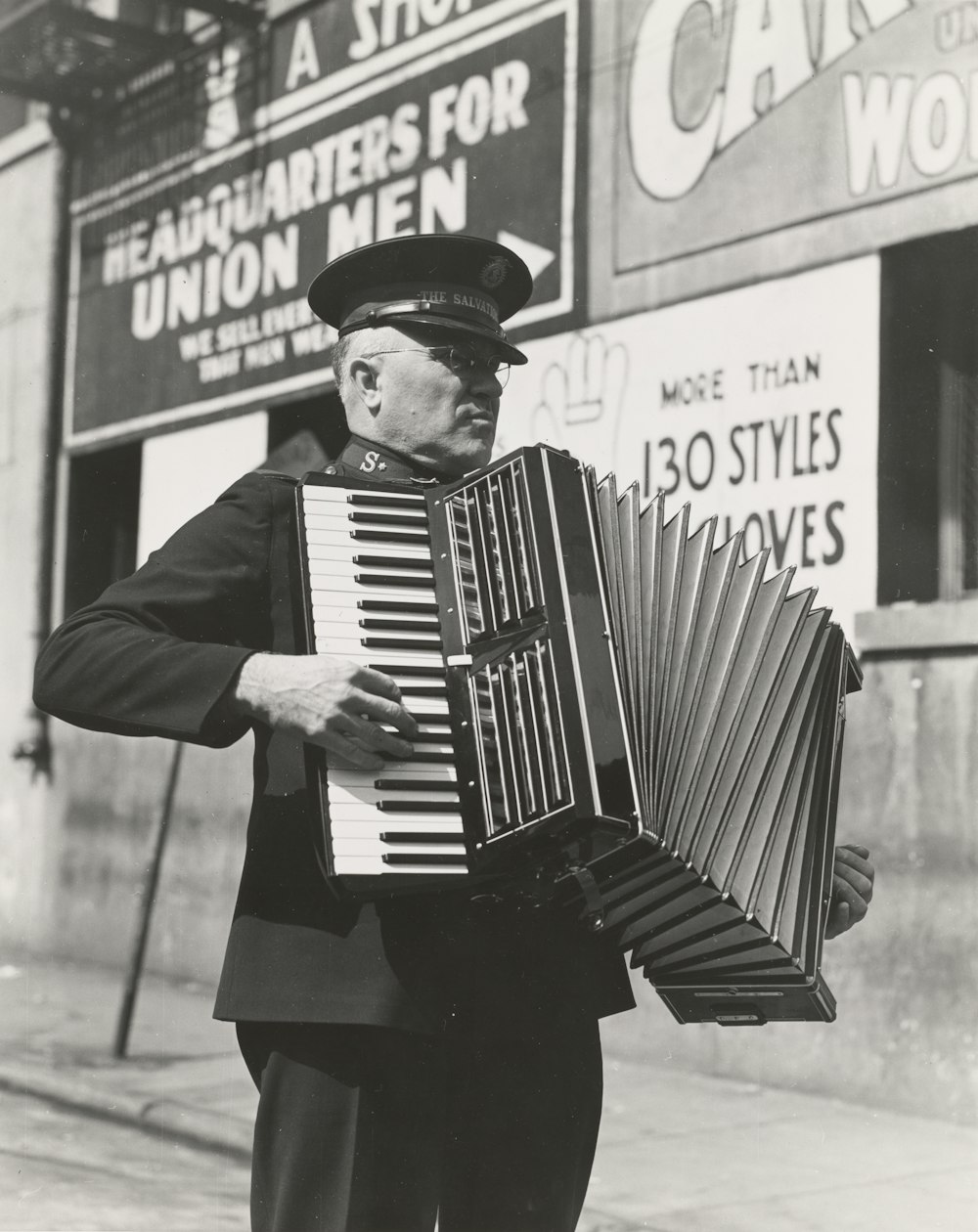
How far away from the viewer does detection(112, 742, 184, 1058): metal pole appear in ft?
18.0

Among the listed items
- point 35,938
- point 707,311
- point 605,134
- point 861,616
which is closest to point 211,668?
point 861,616

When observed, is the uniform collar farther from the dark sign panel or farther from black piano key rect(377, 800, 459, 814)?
the dark sign panel

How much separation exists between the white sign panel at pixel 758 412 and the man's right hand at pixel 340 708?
2.25 m

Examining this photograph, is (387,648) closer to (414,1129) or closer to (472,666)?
(472,666)

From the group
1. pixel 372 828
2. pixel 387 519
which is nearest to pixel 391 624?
pixel 387 519

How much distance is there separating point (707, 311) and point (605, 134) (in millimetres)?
685

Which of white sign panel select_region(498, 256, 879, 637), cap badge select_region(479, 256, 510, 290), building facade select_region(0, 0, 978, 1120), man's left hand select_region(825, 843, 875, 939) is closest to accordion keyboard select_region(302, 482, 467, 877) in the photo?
cap badge select_region(479, 256, 510, 290)

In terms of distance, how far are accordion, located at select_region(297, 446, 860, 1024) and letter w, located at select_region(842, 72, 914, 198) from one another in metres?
2.31

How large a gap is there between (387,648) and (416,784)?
0.55 ft

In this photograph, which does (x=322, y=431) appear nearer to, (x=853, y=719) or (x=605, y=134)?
(x=605, y=134)

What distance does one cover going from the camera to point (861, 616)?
4145mm

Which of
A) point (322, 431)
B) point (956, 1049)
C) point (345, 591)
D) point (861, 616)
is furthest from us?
point (322, 431)

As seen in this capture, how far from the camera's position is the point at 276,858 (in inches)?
79.4

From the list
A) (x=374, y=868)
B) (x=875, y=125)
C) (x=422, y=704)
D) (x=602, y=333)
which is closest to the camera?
(x=374, y=868)
